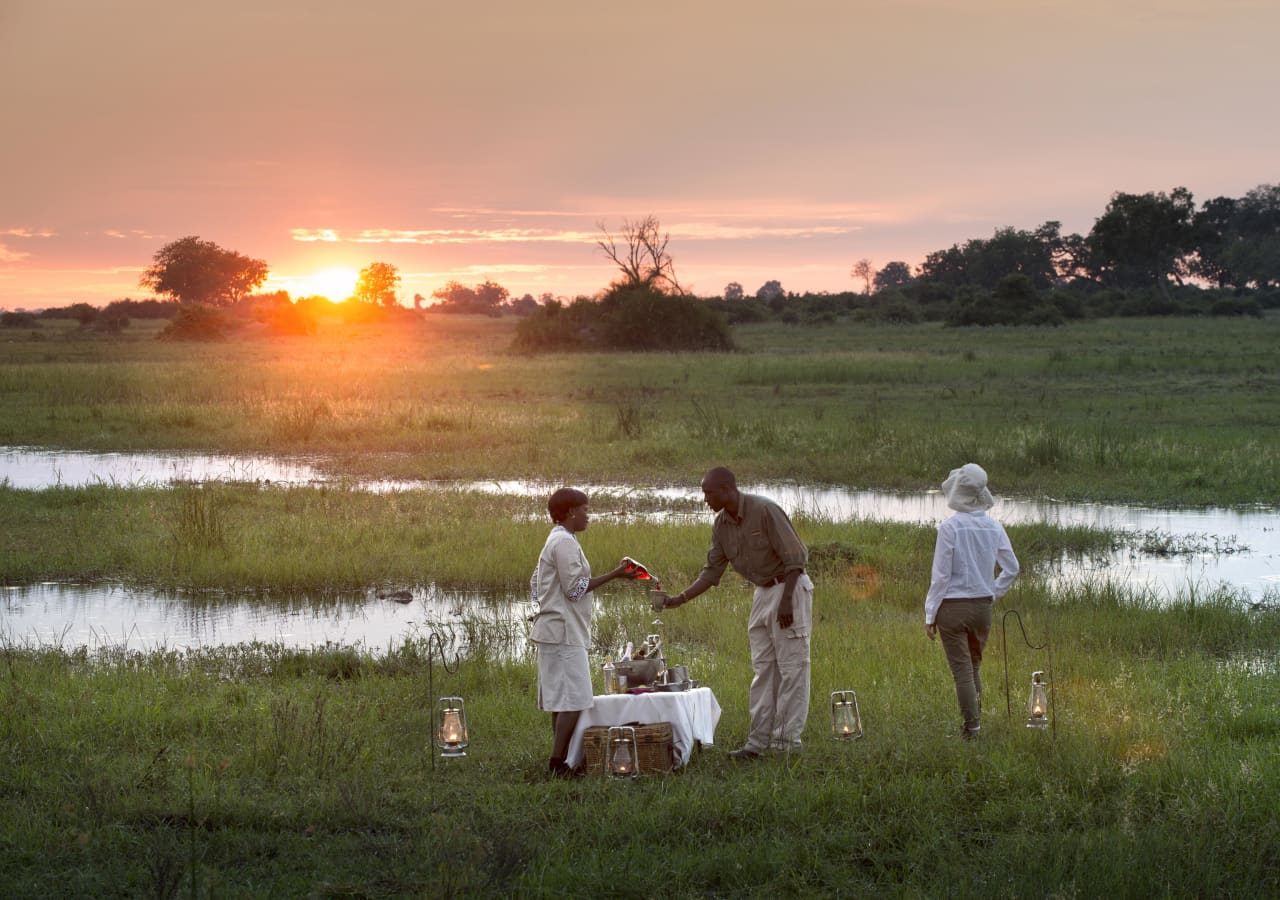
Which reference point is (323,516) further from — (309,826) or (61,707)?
(309,826)

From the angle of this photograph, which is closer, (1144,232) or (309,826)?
(309,826)

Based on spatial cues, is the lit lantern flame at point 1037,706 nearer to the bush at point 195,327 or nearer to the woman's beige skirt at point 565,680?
the woman's beige skirt at point 565,680

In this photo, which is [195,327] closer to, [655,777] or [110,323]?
[110,323]

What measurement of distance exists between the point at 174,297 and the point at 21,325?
106 feet

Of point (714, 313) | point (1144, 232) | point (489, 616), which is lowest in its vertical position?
point (489, 616)

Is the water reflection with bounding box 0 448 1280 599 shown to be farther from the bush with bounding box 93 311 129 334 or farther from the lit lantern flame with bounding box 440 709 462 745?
the bush with bounding box 93 311 129 334

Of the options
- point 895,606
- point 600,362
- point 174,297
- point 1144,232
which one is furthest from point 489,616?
point 174,297

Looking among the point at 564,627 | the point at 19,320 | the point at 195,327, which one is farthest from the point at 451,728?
the point at 19,320

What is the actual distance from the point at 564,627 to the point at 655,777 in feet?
3.44

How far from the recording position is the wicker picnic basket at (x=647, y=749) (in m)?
7.99

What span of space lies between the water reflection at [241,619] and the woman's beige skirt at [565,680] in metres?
4.13

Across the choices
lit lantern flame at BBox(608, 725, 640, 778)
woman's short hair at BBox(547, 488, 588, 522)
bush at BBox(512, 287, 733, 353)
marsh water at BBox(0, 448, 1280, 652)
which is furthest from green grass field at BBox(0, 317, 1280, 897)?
bush at BBox(512, 287, 733, 353)

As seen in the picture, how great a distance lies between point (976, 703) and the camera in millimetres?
8570

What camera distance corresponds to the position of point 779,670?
28.0ft
